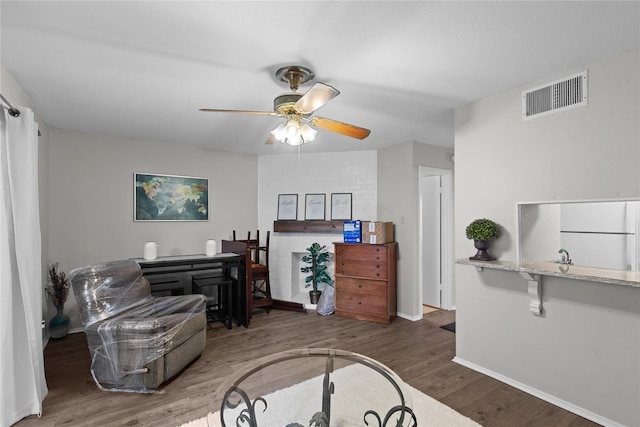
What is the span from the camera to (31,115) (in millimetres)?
2139

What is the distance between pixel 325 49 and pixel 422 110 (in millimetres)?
1395

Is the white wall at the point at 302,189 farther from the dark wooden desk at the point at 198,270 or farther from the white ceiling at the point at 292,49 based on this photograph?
the white ceiling at the point at 292,49

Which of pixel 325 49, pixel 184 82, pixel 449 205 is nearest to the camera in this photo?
pixel 325 49

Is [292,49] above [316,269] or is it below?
above

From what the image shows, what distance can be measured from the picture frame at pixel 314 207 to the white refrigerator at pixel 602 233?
9.61 ft

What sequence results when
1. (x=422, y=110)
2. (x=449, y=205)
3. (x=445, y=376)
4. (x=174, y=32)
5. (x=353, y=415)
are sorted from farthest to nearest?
(x=449, y=205) → (x=422, y=110) → (x=445, y=376) → (x=174, y=32) → (x=353, y=415)

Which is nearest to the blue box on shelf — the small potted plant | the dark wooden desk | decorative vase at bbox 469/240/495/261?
the dark wooden desk

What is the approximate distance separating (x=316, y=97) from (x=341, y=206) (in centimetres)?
288

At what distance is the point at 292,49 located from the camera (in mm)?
1854

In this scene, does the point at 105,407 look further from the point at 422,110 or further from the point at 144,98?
the point at 422,110

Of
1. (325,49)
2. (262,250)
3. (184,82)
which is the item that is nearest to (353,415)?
(325,49)

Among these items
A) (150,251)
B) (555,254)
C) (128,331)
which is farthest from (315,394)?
(150,251)

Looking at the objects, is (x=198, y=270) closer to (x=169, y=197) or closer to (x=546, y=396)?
(x=169, y=197)

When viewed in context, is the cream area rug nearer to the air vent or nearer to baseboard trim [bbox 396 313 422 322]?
baseboard trim [bbox 396 313 422 322]
